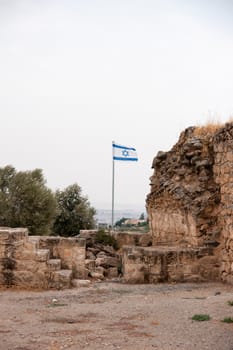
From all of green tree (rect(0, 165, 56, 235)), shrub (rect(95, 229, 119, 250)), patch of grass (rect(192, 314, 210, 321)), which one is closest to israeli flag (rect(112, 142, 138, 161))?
shrub (rect(95, 229, 119, 250))

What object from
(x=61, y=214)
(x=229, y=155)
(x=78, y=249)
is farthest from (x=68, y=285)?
(x=61, y=214)

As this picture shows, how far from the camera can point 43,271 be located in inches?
385

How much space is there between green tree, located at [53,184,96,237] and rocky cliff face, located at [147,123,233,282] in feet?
52.9

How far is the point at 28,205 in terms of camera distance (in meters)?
28.3

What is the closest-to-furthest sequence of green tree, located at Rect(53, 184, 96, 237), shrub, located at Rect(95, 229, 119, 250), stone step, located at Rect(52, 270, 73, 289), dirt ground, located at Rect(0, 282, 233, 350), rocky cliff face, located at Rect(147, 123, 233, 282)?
dirt ground, located at Rect(0, 282, 233, 350), stone step, located at Rect(52, 270, 73, 289), rocky cliff face, located at Rect(147, 123, 233, 282), shrub, located at Rect(95, 229, 119, 250), green tree, located at Rect(53, 184, 96, 237)

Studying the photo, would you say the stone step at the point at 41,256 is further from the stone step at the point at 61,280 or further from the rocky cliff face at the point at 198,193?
the rocky cliff face at the point at 198,193

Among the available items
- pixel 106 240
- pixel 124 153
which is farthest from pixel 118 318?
pixel 124 153

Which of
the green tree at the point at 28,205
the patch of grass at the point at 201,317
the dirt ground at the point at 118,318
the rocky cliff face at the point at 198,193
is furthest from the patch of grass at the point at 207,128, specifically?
the green tree at the point at 28,205

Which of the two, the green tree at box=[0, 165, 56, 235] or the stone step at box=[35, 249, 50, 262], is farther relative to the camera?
the green tree at box=[0, 165, 56, 235]

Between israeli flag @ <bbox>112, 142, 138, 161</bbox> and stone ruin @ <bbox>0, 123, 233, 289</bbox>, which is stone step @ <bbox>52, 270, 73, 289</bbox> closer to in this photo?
stone ruin @ <bbox>0, 123, 233, 289</bbox>

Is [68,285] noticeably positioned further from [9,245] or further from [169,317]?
[169,317]

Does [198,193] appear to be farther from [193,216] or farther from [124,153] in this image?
[124,153]

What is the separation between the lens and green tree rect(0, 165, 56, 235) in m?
27.4

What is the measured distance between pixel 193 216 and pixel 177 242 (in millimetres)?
1120
